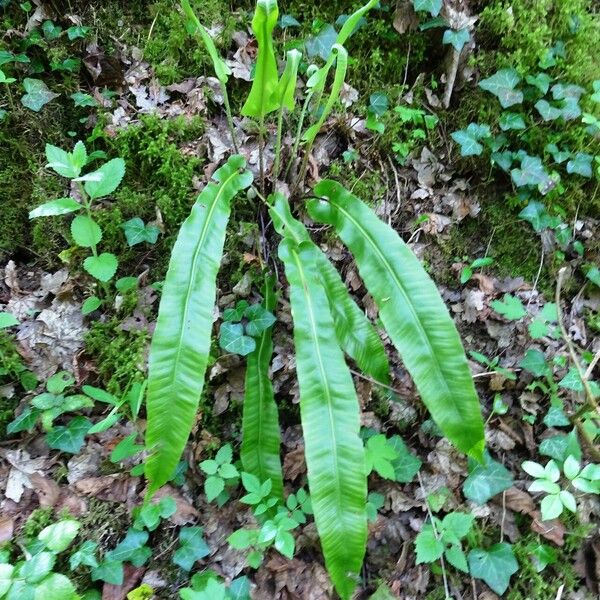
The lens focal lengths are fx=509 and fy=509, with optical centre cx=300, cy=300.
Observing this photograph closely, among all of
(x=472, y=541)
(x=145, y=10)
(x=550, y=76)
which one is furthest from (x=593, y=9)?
(x=472, y=541)

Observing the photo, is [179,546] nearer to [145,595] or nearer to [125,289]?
[145,595]

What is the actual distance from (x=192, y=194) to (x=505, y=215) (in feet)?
4.72

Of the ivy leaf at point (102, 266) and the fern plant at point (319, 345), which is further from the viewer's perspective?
the ivy leaf at point (102, 266)

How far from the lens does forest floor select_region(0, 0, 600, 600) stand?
1.74 meters

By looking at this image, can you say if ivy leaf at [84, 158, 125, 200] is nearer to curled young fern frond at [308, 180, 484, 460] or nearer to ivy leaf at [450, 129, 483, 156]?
curled young fern frond at [308, 180, 484, 460]

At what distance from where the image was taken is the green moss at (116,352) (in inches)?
74.9

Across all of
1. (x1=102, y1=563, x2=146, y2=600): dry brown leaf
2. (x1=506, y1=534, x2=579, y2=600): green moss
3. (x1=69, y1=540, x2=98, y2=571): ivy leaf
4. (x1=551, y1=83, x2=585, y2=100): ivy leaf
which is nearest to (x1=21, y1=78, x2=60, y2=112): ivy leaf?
(x1=69, y1=540, x2=98, y2=571): ivy leaf

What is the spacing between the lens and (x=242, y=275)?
6.93ft

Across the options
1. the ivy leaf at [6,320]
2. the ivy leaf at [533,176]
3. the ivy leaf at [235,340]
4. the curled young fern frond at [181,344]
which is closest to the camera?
the curled young fern frond at [181,344]

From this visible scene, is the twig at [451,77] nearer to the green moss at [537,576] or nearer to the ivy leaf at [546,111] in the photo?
the ivy leaf at [546,111]

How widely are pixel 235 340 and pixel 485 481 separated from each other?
1.04 meters

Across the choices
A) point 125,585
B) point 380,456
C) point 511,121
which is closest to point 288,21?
point 511,121

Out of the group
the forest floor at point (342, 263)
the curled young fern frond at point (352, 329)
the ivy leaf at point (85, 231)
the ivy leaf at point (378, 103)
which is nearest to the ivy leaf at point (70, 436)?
the forest floor at point (342, 263)

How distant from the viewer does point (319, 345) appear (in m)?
1.63
